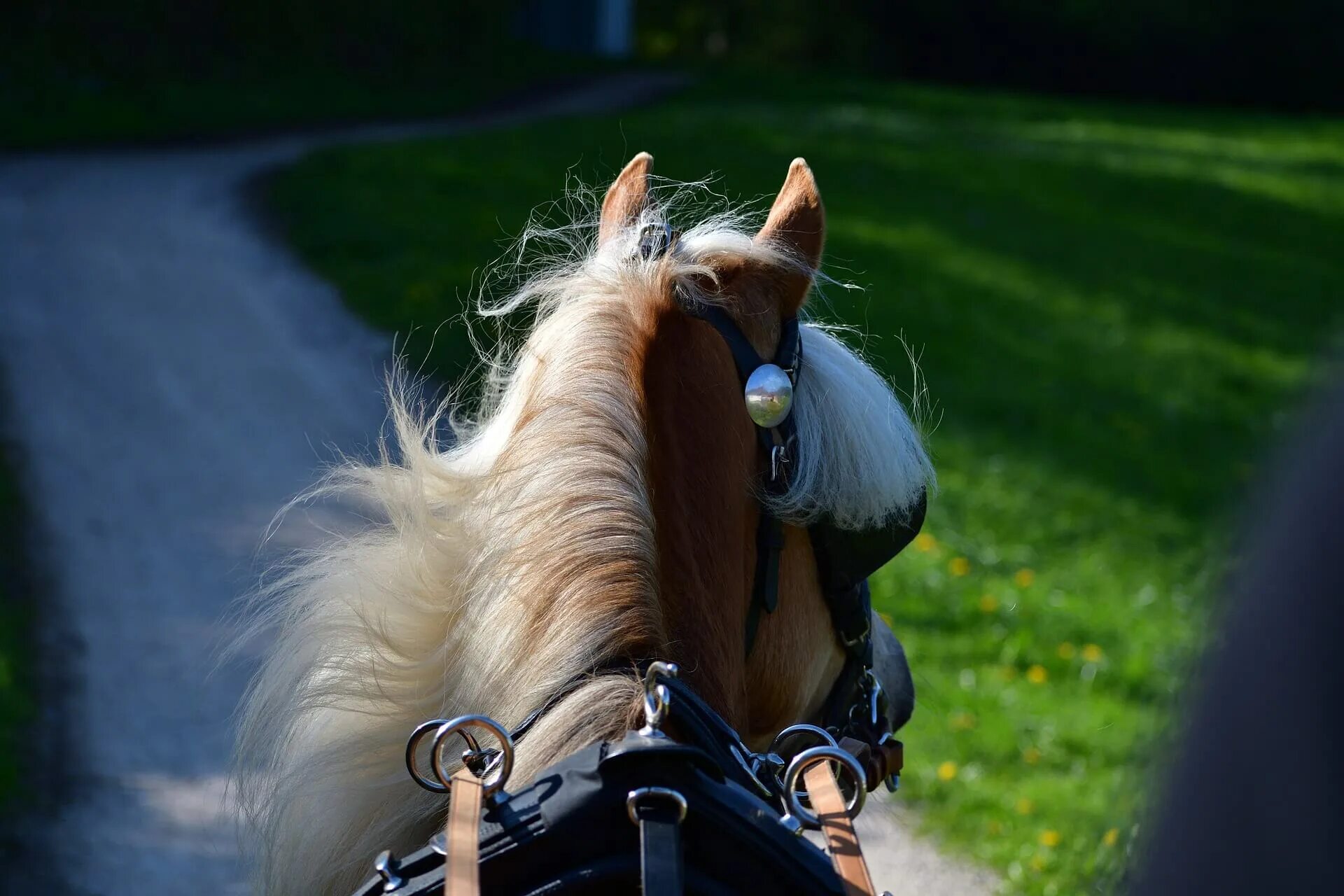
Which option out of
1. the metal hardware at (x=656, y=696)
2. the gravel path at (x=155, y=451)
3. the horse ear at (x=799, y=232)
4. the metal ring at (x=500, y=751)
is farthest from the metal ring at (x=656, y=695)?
the gravel path at (x=155, y=451)

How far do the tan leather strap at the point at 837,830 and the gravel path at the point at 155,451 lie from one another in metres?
1.69

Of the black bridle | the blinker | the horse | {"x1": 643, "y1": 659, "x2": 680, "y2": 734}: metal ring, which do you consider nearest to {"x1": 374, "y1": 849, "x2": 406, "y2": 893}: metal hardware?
the horse

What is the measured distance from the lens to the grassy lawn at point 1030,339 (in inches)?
172

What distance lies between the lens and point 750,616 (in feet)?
5.30

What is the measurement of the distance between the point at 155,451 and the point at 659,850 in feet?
18.9

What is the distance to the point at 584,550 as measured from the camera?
1.41 meters

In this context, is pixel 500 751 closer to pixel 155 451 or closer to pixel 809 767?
pixel 809 767

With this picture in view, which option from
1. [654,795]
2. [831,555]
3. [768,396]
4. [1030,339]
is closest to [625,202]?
[768,396]

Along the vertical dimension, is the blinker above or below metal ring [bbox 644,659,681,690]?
above

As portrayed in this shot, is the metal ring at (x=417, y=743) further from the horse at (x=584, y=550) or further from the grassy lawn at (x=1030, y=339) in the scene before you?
the grassy lawn at (x=1030, y=339)

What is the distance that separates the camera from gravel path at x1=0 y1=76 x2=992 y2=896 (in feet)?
12.1

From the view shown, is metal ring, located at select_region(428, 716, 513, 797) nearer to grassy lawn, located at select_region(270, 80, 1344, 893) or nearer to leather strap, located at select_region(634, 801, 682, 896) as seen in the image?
leather strap, located at select_region(634, 801, 682, 896)

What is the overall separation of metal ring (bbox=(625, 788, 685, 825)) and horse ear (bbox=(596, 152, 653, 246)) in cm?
84

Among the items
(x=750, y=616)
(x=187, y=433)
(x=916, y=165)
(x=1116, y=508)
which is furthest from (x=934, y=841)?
(x=916, y=165)
